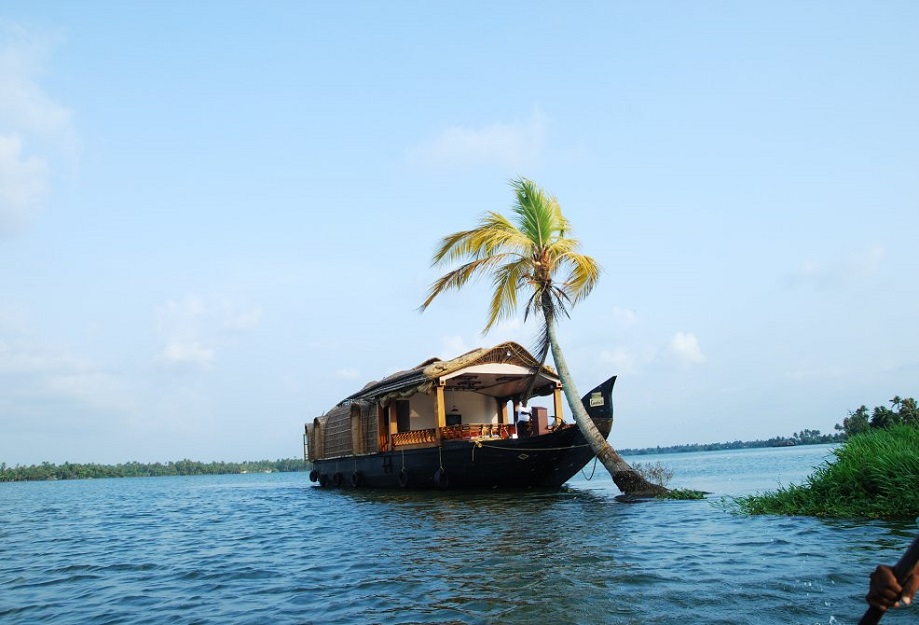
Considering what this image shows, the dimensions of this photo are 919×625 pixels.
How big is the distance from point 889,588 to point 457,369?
57.1 feet

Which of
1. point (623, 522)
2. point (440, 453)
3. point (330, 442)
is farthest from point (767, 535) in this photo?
point (330, 442)

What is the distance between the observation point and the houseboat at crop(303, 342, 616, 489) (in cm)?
1762

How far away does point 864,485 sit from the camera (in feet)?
33.5

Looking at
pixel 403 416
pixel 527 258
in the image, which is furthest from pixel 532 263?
pixel 403 416

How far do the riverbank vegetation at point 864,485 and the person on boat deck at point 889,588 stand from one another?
27.6 ft

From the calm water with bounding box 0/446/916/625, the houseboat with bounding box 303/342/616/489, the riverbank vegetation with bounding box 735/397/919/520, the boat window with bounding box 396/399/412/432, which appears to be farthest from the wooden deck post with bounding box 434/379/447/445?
the riverbank vegetation with bounding box 735/397/919/520

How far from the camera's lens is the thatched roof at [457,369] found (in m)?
19.5

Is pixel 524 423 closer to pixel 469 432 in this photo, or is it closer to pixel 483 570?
pixel 469 432

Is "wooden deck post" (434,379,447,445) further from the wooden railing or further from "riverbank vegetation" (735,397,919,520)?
"riverbank vegetation" (735,397,919,520)

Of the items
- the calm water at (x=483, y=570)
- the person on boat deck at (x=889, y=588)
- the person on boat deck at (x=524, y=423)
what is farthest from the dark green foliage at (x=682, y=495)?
the person on boat deck at (x=889, y=588)

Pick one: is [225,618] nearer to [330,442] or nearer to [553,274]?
[553,274]

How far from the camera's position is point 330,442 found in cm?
2891

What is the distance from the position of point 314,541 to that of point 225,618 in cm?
528

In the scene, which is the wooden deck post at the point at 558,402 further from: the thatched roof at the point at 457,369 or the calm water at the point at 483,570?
the calm water at the point at 483,570
